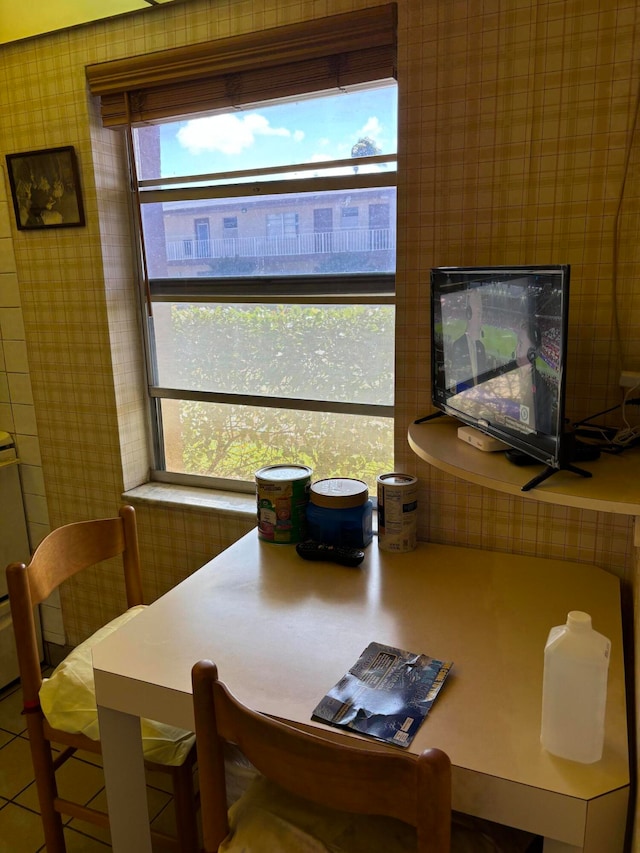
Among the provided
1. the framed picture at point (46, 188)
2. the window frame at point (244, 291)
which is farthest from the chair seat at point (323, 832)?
the framed picture at point (46, 188)

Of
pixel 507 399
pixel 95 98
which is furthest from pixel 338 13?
pixel 507 399

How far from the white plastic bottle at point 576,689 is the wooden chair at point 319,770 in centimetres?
23

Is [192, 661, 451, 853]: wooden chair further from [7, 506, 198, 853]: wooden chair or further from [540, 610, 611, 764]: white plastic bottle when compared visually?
[7, 506, 198, 853]: wooden chair

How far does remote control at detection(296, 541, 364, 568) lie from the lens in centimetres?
154

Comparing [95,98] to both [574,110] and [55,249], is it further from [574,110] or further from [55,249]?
[574,110]

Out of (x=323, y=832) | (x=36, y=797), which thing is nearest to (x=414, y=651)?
(x=323, y=832)

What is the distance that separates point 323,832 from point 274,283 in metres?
1.42

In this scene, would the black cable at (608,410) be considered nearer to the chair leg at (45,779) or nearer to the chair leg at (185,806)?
the chair leg at (185,806)

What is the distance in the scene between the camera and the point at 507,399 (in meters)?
1.22

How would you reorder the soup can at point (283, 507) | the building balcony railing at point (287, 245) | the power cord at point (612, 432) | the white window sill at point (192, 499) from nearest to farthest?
the power cord at point (612, 432) → the soup can at point (283, 507) → the building balcony railing at point (287, 245) → the white window sill at point (192, 499)

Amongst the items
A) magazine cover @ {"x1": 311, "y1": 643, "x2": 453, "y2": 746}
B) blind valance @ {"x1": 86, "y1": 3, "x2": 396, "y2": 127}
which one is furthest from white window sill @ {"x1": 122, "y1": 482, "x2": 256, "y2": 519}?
blind valance @ {"x1": 86, "y1": 3, "x2": 396, "y2": 127}

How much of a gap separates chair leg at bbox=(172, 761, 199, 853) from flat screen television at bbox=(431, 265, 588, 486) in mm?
1006

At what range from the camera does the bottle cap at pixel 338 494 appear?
1.60 m

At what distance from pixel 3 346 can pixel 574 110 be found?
1941 mm
